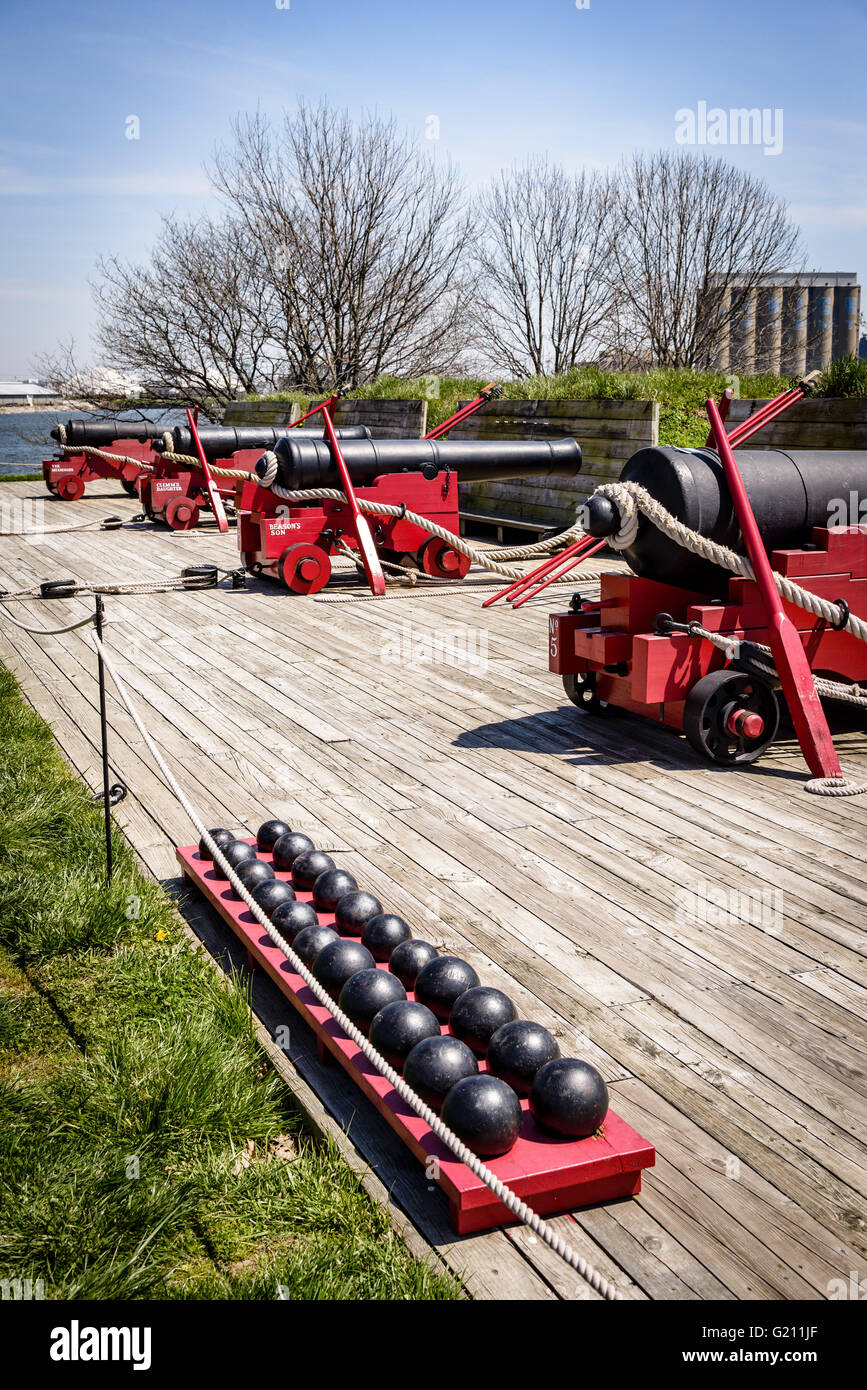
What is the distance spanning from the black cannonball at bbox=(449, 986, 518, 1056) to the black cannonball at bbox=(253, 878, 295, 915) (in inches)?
29.4

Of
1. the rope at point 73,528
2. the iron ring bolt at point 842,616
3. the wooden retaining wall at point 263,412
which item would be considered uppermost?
the wooden retaining wall at point 263,412

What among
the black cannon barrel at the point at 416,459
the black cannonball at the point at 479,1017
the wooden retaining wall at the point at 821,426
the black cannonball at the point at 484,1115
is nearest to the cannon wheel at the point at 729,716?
the black cannonball at the point at 479,1017

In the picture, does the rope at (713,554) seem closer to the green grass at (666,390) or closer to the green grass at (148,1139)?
the green grass at (148,1139)

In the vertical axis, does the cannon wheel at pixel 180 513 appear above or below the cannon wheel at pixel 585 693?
above

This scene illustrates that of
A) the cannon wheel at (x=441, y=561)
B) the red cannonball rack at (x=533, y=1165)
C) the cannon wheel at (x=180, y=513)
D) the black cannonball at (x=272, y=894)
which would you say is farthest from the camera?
the cannon wheel at (x=180, y=513)

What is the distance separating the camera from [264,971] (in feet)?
10.3

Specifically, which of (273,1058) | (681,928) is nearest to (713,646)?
(681,928)

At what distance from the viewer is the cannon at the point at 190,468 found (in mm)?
13320

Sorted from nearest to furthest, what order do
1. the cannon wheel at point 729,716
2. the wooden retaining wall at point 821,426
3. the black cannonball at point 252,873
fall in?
the black cannonball at point 252,873, the cannon wheel at point 729,716, the wooden retaining wall at point 821,426

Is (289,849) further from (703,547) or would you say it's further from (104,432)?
(104,432)

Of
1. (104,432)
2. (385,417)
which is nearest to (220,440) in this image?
(385,417)

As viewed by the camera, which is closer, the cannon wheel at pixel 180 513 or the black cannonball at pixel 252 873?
the black cannonball at pixel 252 873

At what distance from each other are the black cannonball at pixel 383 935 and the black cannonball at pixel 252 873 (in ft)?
1.63
